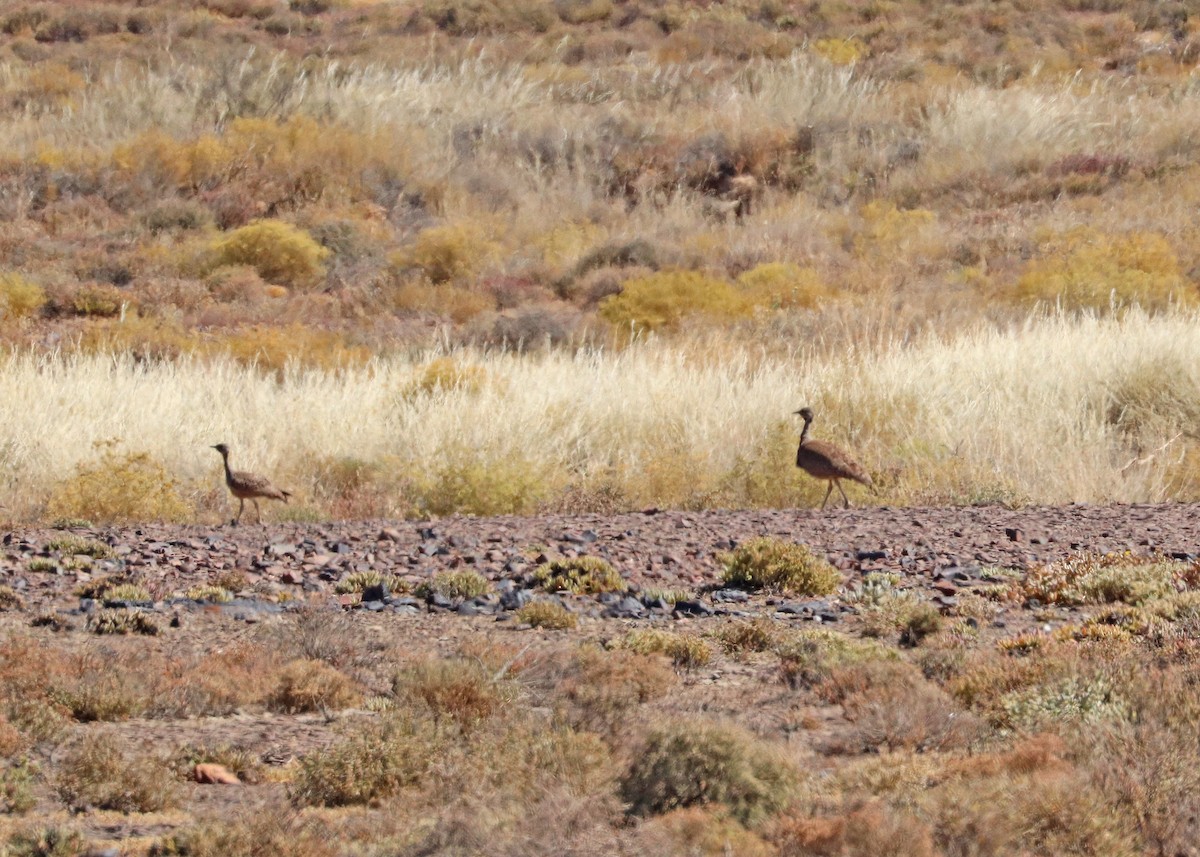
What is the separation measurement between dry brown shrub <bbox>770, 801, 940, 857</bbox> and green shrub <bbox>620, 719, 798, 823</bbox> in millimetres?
166

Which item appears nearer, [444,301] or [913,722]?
[913,722]

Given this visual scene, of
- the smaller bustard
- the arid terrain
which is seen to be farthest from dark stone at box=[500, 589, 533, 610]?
the smaller bustard

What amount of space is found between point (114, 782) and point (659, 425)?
7.98 meters

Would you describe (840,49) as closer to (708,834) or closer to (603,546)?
(603,546)

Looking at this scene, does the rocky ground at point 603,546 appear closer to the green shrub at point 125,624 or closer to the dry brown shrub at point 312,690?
the green shrub at point 125,624

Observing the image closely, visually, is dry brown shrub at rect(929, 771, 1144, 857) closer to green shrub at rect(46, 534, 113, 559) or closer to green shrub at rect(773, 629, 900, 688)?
green shrub at rect(773, 629, 900, 688)

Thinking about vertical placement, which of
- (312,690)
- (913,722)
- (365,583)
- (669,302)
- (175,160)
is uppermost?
(913,722)

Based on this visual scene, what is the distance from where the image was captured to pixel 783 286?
19859 mm

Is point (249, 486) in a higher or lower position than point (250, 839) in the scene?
lower

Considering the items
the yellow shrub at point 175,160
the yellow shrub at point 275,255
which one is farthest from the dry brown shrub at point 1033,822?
the yellow shrub at point 175,160

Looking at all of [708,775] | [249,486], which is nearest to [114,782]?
[708,775]

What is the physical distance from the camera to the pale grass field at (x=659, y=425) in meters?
11.0

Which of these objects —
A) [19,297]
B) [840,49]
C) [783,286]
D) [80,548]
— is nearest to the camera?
[80,548]

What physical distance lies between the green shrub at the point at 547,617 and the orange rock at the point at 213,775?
7.60ft
